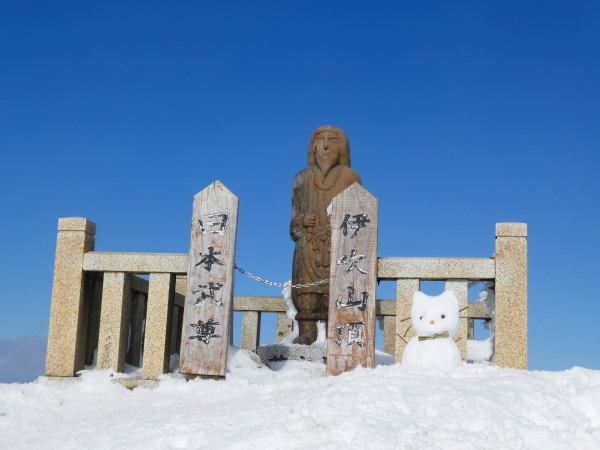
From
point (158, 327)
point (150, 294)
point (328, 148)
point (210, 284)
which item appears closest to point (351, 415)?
point (210, 284)

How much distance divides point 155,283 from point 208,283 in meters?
0.84

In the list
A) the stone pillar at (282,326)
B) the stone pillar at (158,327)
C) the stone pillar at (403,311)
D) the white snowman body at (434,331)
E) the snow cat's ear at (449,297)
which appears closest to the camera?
the white snowman body at (434,331)

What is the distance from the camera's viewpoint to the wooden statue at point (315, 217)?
33.7 feet

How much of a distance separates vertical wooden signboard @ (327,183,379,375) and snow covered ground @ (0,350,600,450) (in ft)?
1.89

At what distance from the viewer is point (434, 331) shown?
298 inches

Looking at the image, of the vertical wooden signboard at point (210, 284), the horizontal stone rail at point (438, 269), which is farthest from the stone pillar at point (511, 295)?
the vertical wooden signboard at point (210, 284)

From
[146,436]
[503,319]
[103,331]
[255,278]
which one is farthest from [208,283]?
[503,319]

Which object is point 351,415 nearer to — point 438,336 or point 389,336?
point 438,336

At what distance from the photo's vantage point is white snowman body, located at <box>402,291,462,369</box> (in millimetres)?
7391

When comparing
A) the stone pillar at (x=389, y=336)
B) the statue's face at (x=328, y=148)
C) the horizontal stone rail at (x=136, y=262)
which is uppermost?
the statue's face at (x=328, y=148)

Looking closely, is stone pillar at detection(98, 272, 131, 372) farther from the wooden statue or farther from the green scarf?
the green scarf

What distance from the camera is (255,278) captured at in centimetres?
909

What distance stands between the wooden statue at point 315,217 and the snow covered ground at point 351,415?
7.31 ft

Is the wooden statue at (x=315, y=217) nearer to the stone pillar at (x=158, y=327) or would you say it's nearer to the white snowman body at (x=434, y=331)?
the stone pillar at (x=158, y=327)
